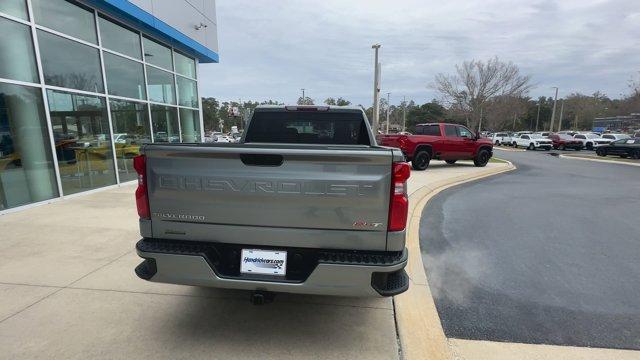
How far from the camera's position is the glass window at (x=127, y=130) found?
9539mm

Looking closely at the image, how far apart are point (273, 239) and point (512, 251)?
3.87m

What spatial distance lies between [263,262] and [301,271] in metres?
0.28

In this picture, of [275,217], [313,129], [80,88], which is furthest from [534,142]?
[275,217]

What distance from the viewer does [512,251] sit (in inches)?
190

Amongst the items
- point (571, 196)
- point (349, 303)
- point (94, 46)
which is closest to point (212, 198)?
point (349, 303)

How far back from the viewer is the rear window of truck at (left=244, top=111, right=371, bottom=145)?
437cm

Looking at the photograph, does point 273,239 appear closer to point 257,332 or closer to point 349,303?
point 257,332

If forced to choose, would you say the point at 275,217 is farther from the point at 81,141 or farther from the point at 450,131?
the point at 450,131

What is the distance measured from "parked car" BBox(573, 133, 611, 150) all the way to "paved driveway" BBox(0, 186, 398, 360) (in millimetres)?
37697

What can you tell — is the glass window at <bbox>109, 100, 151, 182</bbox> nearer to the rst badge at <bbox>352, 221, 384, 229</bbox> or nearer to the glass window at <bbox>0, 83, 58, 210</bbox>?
the glass window at <bbox>0, 83, 58, 210</bbox>

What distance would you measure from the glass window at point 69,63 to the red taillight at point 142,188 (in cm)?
685

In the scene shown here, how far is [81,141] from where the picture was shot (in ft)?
27.4

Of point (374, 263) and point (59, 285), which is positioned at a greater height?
point (374, 263)

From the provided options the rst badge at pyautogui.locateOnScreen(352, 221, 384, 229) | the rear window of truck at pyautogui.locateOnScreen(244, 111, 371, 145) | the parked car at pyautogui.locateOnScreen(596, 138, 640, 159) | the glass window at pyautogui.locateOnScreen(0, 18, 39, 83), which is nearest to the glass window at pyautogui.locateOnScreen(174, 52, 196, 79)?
the glass window at pyautogui.locateOnScreen(0, 18, 39, 83)
